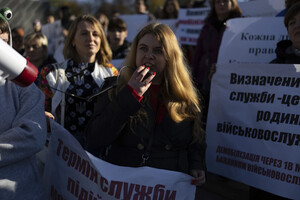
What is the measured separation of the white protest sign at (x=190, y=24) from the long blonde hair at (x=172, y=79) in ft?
14.1

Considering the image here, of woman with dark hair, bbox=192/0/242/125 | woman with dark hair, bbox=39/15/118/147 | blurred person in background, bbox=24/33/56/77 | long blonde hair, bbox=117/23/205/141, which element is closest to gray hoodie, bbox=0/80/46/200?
long blonde hair, bbox=117/23/205/141

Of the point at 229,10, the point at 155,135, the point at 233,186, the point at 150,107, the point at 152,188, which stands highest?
the point at 229,10

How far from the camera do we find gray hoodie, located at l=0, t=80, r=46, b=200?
189 cm

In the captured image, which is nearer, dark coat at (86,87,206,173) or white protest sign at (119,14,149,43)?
dark coat at (86,87,206,173)

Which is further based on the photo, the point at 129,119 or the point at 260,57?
the point at 260,57

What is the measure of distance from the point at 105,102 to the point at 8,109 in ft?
1.79

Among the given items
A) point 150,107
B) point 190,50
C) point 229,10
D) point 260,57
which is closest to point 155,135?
point 150,107

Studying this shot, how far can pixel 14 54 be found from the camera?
110cm

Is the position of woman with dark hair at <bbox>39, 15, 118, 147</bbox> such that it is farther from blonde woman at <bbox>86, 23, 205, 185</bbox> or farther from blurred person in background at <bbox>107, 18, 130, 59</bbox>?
blurred person in background at <bbox>107, 18, 130, 59</bbox>

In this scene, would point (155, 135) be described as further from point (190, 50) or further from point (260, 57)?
point (190, 50)

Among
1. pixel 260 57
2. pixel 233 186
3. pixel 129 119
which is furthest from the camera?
pixel 233 186

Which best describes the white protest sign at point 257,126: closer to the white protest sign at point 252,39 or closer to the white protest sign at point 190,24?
the white protest sign at point 252,39

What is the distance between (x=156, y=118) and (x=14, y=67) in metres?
1.22

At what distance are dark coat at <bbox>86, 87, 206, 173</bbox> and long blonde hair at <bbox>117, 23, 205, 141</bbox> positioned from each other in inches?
2.8
